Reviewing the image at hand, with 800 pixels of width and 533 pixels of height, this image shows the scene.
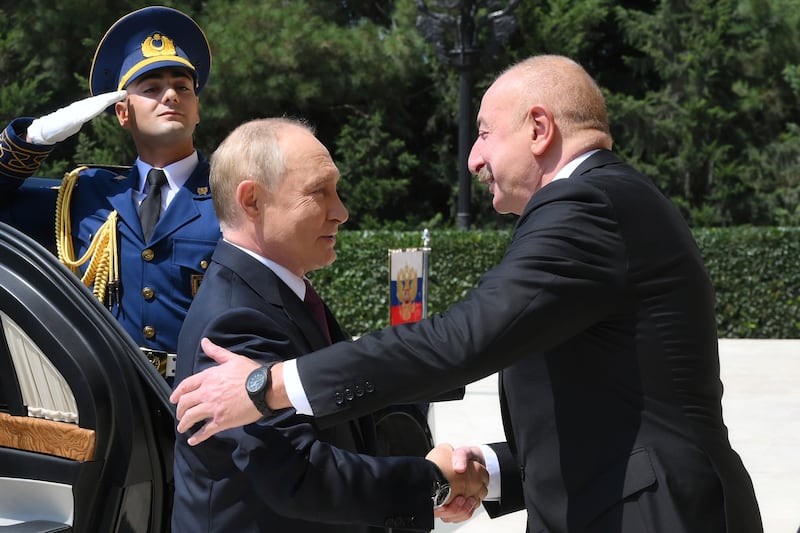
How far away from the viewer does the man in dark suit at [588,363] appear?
1.79 meters

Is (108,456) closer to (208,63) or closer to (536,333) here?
(536,333)

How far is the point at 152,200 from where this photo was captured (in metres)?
2.99

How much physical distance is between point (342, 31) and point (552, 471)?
1535 centimetres

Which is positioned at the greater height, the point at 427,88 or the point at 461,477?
the point at 427,88

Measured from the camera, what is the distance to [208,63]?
11.0 ft

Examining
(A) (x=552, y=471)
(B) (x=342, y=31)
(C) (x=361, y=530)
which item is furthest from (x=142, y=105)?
(B) (x=342, y=31)

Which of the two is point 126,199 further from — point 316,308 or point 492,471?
point 492,471

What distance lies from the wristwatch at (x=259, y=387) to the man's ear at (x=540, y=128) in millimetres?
674

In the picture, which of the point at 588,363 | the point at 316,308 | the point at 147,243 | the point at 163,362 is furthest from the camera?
the point at 147,243

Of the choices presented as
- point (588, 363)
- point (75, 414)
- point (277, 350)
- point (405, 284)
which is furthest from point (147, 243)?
point (405, 284)

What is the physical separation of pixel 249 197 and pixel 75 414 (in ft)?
2.12

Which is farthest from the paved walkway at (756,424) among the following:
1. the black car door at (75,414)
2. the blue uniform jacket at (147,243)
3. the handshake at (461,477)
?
the black car door at (75,414)

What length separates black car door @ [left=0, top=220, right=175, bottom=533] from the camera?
215 cm

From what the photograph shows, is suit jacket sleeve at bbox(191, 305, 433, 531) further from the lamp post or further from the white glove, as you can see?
the lamp post
